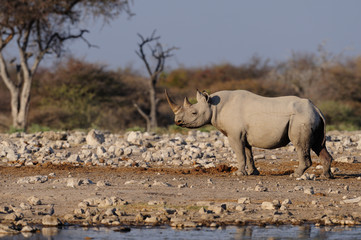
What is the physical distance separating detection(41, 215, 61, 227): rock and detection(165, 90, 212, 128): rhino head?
4005 millimetres

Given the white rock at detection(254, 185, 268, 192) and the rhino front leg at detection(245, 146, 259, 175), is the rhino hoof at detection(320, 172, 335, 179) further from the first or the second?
the white rock at detection(254, 185, 268, 192)

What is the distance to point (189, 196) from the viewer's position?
918 cm

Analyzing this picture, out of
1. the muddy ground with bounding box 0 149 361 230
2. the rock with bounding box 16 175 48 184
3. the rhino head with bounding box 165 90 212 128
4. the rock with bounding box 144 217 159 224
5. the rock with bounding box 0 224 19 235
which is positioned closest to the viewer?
the rock with bounding box 0 224 19 235

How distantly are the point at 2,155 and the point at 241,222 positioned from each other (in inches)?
269

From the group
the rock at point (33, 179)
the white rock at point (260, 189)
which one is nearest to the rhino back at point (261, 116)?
the white rock at point (260, 189)

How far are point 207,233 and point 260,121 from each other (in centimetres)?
385

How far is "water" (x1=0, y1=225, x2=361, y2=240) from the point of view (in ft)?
23.8

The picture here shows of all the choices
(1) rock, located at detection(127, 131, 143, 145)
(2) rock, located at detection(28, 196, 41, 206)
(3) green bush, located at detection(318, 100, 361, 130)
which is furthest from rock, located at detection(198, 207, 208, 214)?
(3) green bush, located at detection(318, 100, 361, 130)

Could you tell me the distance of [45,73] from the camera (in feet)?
122

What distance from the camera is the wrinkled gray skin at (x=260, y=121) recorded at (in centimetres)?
1076

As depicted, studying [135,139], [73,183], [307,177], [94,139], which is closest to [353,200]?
[307,177]

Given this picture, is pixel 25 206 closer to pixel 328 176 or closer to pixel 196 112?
pixel 196 112

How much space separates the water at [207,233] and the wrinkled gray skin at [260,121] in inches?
125

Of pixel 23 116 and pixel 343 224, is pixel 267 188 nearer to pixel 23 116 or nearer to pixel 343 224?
pixel 343 224
